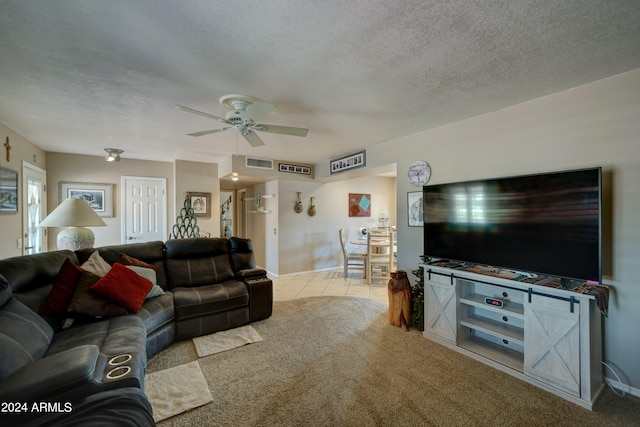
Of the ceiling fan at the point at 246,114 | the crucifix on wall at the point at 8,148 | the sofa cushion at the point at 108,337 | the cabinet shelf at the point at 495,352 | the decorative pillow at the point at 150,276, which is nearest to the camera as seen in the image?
the sofa cushion at the point at 108,337

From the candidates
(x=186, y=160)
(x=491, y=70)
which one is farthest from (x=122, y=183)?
(x=491, y=70)

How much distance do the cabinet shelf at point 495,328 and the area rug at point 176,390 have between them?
240cm

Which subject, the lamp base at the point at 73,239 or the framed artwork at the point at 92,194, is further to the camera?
the framed artwork at the point at 92,194

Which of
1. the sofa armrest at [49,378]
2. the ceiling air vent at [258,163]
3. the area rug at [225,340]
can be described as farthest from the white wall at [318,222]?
the sofa armrest at [49,378]

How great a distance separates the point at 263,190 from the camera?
6242mm

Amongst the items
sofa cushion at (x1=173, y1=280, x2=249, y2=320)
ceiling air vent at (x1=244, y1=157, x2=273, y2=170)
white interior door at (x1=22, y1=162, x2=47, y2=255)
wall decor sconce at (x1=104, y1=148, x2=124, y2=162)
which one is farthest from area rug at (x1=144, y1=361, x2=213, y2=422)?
wall decor sconce at (x1=104, y1=148, x2=124, y2=162)

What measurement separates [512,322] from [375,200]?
15.1ft

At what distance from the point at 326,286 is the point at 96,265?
343 cm

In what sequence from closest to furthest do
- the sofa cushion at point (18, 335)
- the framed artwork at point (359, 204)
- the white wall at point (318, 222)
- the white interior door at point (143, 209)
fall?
the sofa cushion at point (18, 335)
the white interior door at point (143, 209)
the white wall at point (318, 222)
the framed artwork at point (359, 204)

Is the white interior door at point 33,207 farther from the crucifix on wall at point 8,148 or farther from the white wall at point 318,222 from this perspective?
the white wall at point 318,222

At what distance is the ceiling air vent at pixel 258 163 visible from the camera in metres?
5.01

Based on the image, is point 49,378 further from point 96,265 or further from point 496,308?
point 496,308

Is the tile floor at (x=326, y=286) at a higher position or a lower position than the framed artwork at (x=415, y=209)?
lower

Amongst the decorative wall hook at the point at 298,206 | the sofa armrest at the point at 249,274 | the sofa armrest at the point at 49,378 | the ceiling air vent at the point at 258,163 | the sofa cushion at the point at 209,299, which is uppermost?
the ceiling air vent at the point at 258,163
